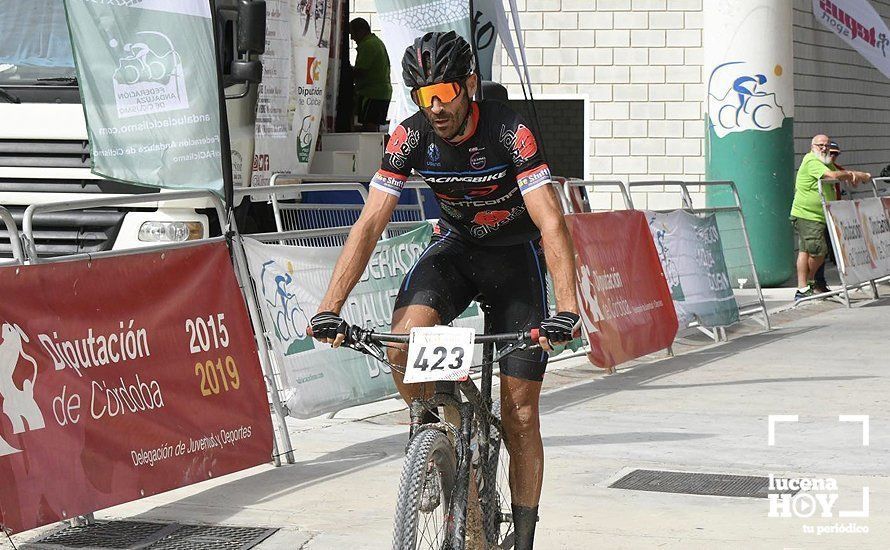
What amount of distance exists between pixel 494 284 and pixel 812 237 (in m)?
12.1

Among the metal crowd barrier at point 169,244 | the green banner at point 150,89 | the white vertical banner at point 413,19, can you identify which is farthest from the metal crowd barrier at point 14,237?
the white vertical banner at point 413,19

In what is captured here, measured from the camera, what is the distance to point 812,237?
55.3 feet

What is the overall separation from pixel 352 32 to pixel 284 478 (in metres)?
8.09

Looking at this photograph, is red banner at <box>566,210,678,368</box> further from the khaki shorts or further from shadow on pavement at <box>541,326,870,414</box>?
the khaki shorts

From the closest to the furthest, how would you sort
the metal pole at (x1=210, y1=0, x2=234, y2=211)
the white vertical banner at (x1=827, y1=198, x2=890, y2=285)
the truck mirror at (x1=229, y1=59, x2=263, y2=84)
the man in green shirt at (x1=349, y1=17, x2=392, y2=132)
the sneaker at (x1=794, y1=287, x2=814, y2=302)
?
the metal pole at (x1=210, y1=0, x2=234, y2=211), the truck mirror at (x1=229, y1=59, x2=263, y2=84), the man in green shirt at (x1=349, y1=17, x2=392, y2=132), the white vertical banner at (x1=827, y1=198, x2=890, y2=285), the sneaker at (x1=794, y1=287, x2=814, y2=302)

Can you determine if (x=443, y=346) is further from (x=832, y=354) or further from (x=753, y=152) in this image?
(x=753, y=152)

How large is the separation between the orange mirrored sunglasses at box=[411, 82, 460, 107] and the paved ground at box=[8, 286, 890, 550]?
7.08 ft

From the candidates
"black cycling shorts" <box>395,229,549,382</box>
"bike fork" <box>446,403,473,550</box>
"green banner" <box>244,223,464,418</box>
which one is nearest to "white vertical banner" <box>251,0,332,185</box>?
"green banner" <box>244,223,464,418</box>

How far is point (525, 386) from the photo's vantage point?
17.4 ft

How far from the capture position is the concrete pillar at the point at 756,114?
18625mm

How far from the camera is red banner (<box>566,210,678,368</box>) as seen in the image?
1119cm

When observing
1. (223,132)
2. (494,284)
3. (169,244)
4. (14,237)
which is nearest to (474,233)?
(494,284)

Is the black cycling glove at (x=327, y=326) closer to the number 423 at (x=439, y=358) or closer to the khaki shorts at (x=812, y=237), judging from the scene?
the number 423 at (x=439, y=358)

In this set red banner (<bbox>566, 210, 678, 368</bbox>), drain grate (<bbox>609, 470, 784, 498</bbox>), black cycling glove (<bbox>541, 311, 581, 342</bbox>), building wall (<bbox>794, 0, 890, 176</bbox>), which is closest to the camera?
black cycling glove (<bbox>541, 311, 581, 342</bbox>)
